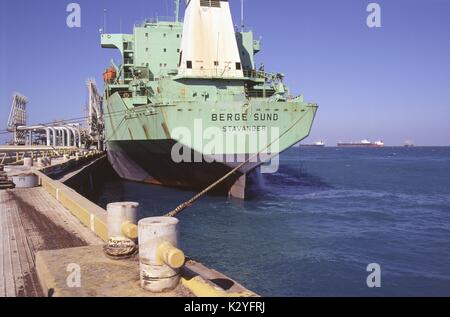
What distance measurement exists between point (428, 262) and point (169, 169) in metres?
14.9

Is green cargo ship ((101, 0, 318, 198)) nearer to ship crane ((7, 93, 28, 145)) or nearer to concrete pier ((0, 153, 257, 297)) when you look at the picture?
concrete pier ((0, 153, 257, 297))

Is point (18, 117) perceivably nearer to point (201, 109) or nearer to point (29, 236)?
point (201, 109)

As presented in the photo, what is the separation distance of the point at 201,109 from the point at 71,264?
14.5m

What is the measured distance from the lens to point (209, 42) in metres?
23.6

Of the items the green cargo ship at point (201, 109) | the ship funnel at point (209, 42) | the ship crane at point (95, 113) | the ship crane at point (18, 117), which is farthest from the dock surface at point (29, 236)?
the ship crane at point (18, 117)

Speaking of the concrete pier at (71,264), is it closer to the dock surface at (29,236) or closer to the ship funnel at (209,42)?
the dock surface at (29,236)

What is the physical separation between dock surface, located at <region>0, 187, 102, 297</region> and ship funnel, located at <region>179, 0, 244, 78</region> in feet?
42.1

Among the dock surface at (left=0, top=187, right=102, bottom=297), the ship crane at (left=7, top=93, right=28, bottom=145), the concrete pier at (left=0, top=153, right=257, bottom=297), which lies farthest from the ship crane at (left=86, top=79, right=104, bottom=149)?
the concrete pier at (left=0, top=153, right=257, bottom=297)

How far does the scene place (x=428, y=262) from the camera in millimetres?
Result: 12109

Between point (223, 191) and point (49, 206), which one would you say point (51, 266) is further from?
point (223, 191)

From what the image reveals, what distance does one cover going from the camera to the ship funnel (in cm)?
2292

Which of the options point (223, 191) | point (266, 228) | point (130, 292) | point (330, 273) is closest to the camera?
point (130, 292)

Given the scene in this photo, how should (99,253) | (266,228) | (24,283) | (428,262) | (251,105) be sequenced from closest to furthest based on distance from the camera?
(24,283), (99,253), (428,262), (266,228), (251,105)
